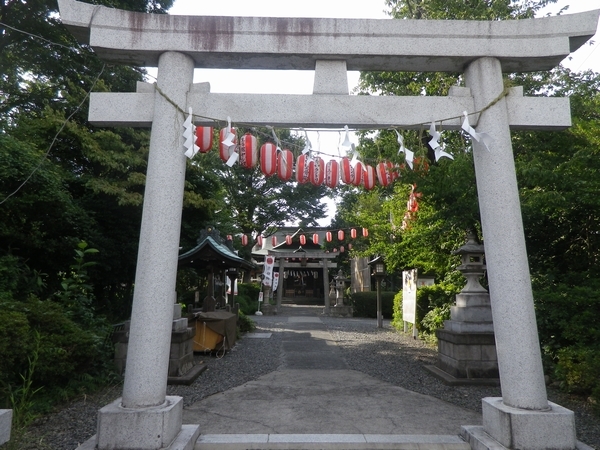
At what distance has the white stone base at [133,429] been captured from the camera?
338 centimetres

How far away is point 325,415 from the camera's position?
196 inches

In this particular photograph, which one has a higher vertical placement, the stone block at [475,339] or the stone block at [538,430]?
the stone block at [475,339]

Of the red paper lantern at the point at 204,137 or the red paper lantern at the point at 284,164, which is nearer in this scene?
the red paper lantern at the point at 204,137

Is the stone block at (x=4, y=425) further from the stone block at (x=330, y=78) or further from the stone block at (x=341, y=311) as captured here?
the stone block at (x=341, y=311)

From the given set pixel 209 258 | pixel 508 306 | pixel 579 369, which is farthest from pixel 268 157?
pixel 209 258

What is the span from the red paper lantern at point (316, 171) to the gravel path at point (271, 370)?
379 centimetres

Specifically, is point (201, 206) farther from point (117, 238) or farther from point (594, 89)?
point (594, 89)

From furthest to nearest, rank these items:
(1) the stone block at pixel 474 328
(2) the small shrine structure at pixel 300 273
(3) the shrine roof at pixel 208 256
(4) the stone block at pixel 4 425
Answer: (2) the small shrine structure at pixel 300 273, (3) the shrine roof at pixel 208 256, (1) the stone block at pixel 474 328, (4) the stone block at pixel 4 425

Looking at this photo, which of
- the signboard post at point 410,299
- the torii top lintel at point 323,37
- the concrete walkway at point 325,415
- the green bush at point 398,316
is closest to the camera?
the concrete walkway at point 325,415

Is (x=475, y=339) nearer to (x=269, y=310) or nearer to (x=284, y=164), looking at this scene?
(x=284, y=164)

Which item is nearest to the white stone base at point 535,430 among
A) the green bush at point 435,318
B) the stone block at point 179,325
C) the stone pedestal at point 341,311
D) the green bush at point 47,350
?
the green bush at point 47,350

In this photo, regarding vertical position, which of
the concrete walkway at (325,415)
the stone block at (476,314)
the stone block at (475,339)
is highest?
the stone block at (476,314)

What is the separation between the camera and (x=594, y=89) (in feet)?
Answer: 30.8

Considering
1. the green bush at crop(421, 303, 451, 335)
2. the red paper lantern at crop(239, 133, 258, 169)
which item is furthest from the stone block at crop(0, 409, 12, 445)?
the green bush at crop(421, 303, 451, 335)
